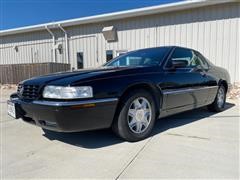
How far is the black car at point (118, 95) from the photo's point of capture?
2.65 m

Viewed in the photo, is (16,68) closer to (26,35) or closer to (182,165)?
(26,35)

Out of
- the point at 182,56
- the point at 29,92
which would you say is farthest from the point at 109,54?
the point at 29,92

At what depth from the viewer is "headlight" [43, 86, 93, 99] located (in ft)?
8.64

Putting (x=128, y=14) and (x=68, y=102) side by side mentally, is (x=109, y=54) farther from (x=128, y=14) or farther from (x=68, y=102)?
(x=68, y=102)

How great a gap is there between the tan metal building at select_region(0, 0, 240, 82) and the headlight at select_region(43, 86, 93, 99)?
7.30 meters

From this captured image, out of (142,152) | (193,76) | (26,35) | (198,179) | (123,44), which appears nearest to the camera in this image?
(198,179)

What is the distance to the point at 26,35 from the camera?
14.0 metres

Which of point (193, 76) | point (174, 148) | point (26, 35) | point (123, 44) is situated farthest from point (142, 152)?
point (26, 35)

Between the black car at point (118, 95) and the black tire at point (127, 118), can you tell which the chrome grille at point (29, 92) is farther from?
the black tire at point (127, 118)

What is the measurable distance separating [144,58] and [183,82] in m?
0.81

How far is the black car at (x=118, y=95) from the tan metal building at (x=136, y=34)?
5.03 metres

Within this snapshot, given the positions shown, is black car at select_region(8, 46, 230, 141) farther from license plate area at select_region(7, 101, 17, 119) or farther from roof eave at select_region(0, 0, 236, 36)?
roof eave at select_region(0, 0, 236, 36)

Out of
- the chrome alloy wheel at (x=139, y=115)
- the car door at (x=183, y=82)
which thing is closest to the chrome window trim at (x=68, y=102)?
A: the chrome alloy wheel at (x=139, y=115)

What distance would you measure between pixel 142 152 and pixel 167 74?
1379mm
